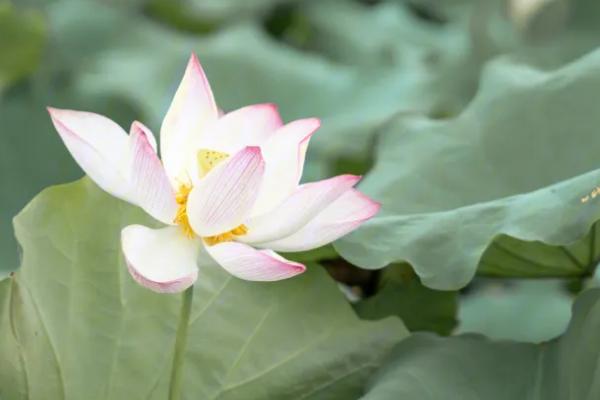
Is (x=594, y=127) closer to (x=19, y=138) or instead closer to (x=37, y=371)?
(x=37, y=371)

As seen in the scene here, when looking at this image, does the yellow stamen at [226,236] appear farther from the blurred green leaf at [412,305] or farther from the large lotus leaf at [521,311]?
the large lotus leaf at [521,311]

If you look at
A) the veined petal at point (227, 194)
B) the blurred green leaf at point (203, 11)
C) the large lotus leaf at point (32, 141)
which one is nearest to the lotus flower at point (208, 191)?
the veined petal at point (227, 194)

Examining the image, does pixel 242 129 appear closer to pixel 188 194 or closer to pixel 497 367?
pixel 188 194

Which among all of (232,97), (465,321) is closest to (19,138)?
(232,97)

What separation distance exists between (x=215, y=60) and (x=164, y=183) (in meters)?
1.16

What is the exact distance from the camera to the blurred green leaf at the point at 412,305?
80cm

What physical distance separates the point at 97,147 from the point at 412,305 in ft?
1.12

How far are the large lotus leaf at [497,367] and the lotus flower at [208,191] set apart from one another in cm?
12

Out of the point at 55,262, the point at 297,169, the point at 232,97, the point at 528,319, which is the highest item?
the point at 297,169

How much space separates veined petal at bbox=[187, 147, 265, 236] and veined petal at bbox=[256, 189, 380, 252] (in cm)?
3

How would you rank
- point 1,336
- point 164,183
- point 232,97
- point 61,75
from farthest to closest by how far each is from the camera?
point 61,75 < point 232,97 < point 1,336 < point 164,183

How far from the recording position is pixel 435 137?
87 cm

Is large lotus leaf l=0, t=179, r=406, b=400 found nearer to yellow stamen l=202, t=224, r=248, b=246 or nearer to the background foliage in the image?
the background foliage

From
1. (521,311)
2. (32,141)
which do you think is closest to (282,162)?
(521,311)
